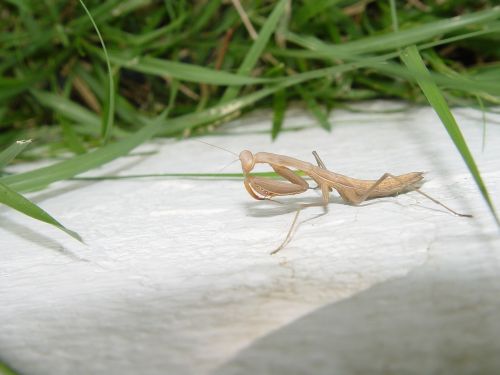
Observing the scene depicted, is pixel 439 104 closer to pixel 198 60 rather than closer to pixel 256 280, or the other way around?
pixel 256 280

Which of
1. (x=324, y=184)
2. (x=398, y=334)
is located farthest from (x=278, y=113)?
(x=398, y=334)

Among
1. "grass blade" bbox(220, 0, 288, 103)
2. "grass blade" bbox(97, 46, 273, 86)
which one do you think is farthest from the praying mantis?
"grass blade" bbox(220, 0, 288, 103)

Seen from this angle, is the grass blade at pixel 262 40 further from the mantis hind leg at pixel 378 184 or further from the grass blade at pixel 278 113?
the mantis hind leg at pixel 378 184

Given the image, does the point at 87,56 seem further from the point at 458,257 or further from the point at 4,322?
the point at 458,257

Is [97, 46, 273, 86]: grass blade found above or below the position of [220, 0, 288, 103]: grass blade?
below

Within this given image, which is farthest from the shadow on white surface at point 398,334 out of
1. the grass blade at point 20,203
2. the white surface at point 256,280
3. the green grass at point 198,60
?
the green grass at point 198,60

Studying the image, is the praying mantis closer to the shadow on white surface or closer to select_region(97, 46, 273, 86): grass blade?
the shadow on white surface

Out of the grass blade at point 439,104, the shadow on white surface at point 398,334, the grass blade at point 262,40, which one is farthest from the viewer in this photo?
the grass blade at point 262,40
